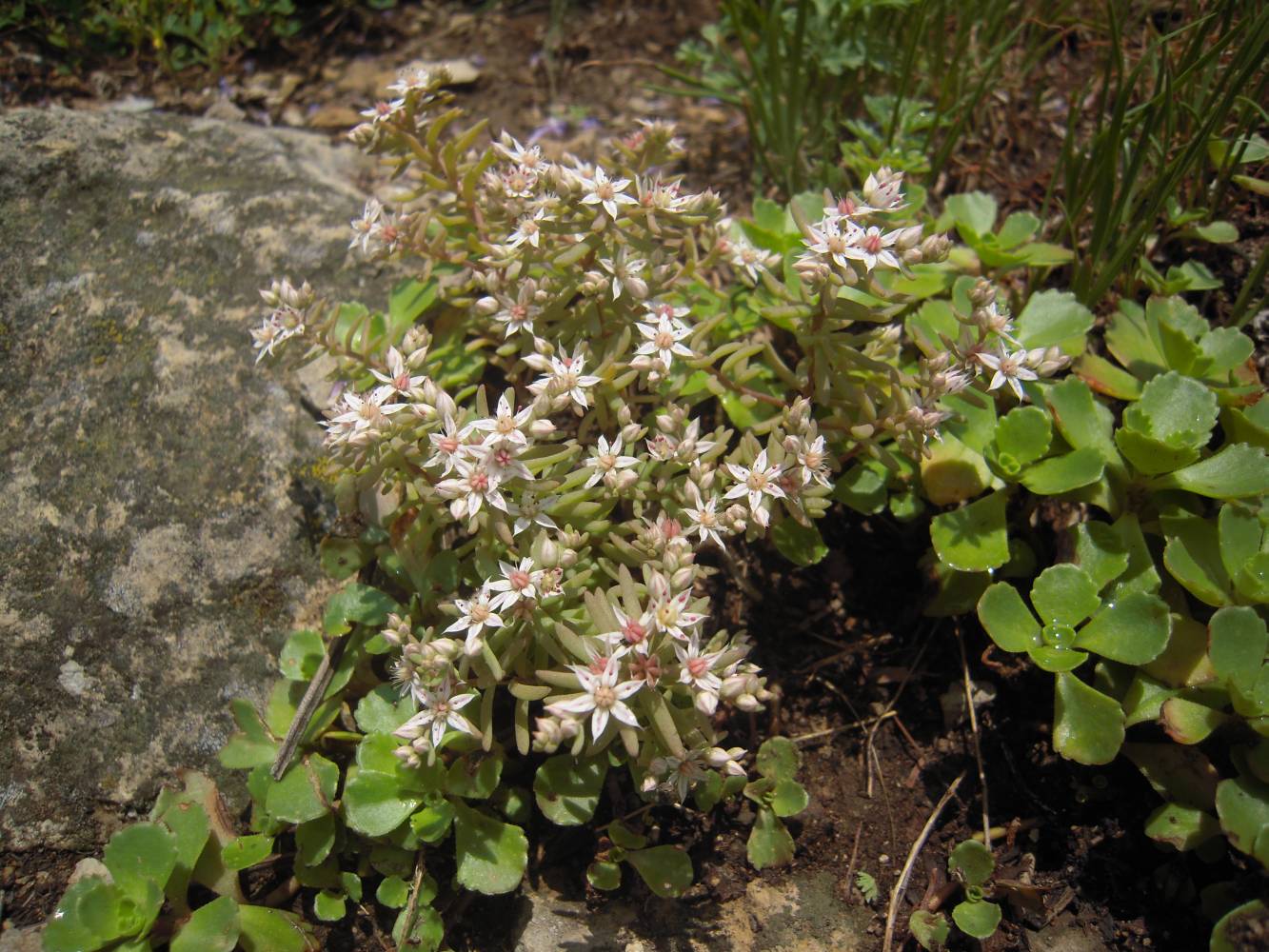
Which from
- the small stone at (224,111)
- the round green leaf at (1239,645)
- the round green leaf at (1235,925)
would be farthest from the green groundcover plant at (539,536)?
the small stone at (224,111)

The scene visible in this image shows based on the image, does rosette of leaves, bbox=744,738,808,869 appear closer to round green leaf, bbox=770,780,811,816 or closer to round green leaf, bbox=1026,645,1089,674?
round green leaf, bbox=770,780,811,816

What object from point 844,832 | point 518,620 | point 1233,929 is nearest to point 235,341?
point 518,620

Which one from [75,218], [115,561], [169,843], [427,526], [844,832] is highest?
[75,218]

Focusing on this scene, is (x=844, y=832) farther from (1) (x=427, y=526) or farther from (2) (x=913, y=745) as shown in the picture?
(1) (x=427, y=526)

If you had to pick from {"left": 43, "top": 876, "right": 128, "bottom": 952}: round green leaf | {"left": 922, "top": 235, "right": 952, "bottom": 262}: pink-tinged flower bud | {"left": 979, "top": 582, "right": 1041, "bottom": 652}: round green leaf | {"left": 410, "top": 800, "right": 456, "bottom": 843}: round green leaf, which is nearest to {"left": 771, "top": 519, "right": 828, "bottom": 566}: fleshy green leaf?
{"left": 979, "top": 582, "right": 1041, "bottom": 652}: round green leaf

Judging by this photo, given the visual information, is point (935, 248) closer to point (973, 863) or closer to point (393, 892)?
point (973, 863)

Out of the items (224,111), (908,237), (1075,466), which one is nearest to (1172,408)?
(1075,466)
